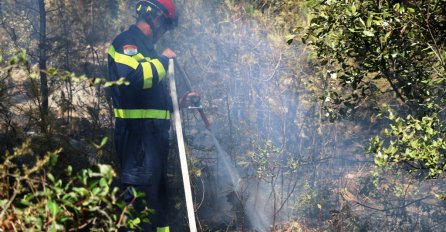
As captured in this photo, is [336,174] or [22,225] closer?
[22,225]

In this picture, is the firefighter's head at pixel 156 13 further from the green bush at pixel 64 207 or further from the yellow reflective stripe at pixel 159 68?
the green bush at pixel 64 207

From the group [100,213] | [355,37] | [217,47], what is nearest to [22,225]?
[100,213]

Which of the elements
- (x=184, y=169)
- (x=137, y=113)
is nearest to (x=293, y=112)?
(x=184, y=169)

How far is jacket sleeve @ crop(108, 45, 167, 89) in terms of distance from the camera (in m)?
3.94

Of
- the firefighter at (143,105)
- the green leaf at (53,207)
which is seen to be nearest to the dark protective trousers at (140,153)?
the firefighter at (143,105)

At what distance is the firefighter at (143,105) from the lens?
400 centimetres

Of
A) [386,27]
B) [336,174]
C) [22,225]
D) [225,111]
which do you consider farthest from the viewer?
[225,111]

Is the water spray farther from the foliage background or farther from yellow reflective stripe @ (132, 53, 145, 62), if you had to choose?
yellow reflective stripe @ (132, 53, 145, 62)

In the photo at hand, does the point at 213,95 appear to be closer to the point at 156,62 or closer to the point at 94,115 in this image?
the point at 94,115

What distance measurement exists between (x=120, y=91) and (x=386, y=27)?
90.6 inches

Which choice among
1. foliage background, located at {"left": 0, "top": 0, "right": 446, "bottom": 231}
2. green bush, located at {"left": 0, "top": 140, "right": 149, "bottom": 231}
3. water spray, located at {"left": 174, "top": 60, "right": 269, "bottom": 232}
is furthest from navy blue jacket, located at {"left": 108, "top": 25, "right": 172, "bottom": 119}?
green bush, located at {"left": 0, "top": 140, "right": 149, "bottom": 231}

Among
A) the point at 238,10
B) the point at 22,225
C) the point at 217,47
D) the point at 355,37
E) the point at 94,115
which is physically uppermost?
the point at 238,10

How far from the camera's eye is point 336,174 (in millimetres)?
6414

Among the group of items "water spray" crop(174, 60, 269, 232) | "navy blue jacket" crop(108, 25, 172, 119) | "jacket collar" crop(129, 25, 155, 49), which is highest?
"jacket collar" crop(129, 25, 155, 49)
